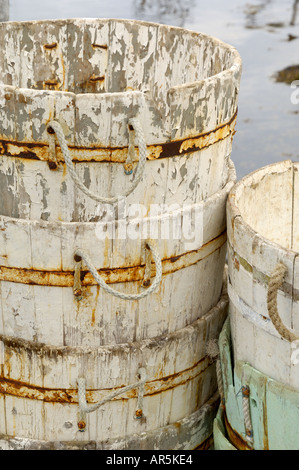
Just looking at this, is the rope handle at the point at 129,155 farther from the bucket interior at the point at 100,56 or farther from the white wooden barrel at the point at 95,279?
the bucket interior at the point at 100,56

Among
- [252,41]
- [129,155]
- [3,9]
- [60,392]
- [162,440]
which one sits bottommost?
[162,440]

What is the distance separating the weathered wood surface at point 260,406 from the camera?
8.54 ft

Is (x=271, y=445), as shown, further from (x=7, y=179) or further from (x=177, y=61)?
(x=177, y=61)

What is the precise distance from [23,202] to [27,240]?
0.14m

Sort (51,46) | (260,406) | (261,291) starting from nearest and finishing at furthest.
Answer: (261,291) → (260,406) → (51,46)

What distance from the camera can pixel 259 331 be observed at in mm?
2609

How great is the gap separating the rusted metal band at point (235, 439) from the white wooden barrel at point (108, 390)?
0.55 ft

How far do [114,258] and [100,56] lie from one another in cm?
127

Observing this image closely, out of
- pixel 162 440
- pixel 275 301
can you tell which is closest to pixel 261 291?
pixel 275 301

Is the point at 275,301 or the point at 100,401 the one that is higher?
the point at 275,301

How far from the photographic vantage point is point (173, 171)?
2.61m

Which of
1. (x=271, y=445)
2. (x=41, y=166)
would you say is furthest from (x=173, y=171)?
(x=271, y=445)

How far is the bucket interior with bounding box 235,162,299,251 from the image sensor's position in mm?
2947

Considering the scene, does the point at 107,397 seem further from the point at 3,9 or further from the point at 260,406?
the point at 3,9
